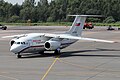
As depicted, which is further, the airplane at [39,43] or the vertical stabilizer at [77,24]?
the vertical stabilizer at [77,24]

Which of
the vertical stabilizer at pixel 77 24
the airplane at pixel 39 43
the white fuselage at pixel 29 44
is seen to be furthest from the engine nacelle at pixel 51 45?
the vertical stabilizer at pixel 77 24

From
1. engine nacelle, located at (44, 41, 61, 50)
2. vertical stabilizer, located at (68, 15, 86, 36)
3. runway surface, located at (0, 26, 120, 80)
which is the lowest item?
runway surface, located at (0, 26, 120, 80)

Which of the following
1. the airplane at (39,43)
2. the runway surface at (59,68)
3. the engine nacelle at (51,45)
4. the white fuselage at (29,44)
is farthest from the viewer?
the engine nacelle at (51,45)

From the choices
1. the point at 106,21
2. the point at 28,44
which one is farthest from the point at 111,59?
the point at 106,21

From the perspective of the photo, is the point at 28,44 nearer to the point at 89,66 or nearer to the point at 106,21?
the point at 89,66

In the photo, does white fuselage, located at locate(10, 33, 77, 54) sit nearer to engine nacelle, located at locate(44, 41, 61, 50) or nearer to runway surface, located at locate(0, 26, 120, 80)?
engine nacelle, located at locate(44, 41, 61, 50)

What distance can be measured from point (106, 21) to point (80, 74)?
548 ft

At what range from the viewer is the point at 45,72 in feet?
95.9

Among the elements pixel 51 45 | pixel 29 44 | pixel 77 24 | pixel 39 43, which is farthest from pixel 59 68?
pixel 77 24

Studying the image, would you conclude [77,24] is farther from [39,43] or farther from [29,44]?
[29,44]

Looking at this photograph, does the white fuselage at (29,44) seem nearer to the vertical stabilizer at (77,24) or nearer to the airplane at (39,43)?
the airplane at (39,43)

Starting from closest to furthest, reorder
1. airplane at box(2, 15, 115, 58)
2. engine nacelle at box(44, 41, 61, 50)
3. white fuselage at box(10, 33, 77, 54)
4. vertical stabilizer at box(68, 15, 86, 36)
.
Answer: white fuselage at box(10, 33, 77, 54)
airplane at box(2, 15, 115, 58)
engine nacelle at box(44, 41, 61, 50)
vertical stabilizer at box(68, 15, 86, 36)

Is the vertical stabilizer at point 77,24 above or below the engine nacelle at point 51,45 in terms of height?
above

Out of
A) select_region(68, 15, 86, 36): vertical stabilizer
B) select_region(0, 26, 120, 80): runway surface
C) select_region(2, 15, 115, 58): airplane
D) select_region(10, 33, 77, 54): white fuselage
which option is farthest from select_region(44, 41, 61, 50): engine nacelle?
select_region(68, 15, 86, 36): vertical stabilizer
